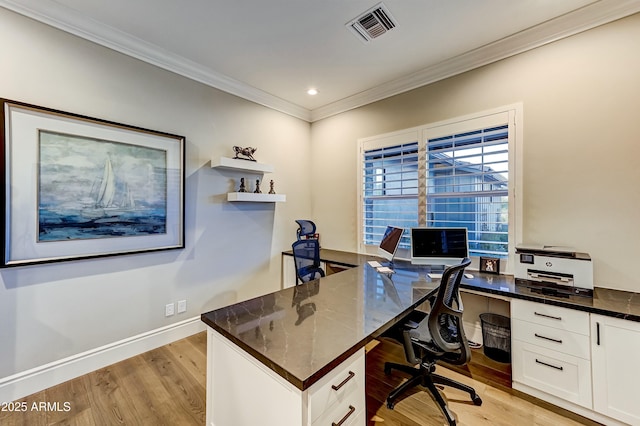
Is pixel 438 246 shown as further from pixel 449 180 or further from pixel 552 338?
pixel 552 338

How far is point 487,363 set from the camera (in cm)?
239

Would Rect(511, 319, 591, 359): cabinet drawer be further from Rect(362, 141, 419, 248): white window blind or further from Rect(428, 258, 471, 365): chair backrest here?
Rect(362, 141, 419, 248): white window blind

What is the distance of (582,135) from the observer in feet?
7.04

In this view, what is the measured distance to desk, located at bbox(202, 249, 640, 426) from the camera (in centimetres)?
105

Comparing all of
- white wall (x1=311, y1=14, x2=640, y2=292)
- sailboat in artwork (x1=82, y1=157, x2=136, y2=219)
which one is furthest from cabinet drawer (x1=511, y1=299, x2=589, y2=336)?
sailboat in artwork (x1=82, y1=157, x2=136, y2=219)

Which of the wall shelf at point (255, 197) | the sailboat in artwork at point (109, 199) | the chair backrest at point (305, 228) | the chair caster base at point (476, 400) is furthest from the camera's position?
the chair backrest at point (305, 228)

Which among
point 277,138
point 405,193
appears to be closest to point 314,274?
point 405,193

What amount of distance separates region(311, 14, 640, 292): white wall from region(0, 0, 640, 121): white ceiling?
16 cm

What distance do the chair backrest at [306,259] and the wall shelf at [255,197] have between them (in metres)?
0.81

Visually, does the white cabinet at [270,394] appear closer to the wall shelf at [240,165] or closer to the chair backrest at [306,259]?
the chair backrest at [306,259]

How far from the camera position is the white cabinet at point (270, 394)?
3.37 ft

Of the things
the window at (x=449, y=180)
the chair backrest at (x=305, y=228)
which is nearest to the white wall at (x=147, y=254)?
the chair backrest at (x=305, y=228)

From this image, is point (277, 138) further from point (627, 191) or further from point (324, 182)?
point (627, 191)

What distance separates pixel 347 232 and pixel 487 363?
2088 mm
